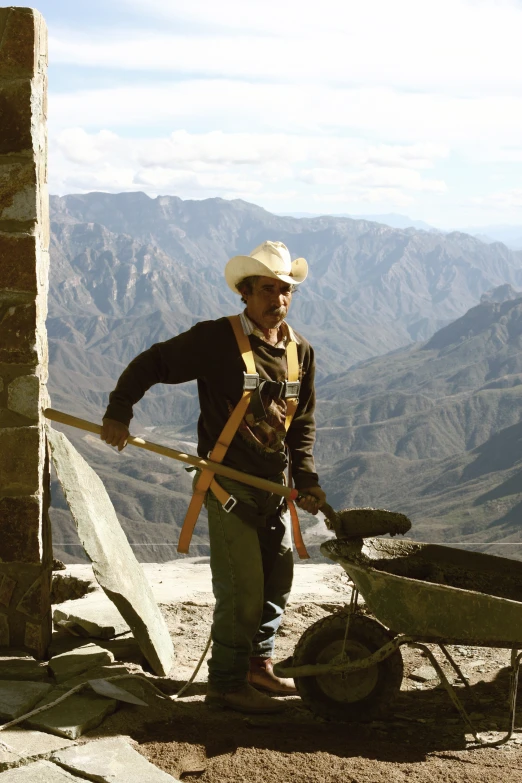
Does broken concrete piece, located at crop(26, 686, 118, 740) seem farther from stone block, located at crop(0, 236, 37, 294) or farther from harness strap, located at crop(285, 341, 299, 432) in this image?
stone block, located at crop(0, 236, 37, 294)

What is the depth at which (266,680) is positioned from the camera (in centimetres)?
494

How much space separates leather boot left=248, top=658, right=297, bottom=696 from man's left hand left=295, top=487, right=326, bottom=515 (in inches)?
34.8

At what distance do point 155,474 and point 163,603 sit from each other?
144 m

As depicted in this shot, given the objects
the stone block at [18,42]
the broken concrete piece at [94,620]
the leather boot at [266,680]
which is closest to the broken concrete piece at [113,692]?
the leather boot at [266,680]

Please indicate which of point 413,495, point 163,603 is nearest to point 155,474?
point 413,495

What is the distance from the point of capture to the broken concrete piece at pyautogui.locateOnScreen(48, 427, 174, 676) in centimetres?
486

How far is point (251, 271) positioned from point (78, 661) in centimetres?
230

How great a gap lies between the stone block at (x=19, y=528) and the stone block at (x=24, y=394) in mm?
284

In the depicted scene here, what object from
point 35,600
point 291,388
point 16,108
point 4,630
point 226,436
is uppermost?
point 16,108

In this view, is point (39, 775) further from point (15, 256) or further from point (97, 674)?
point (15, 256)

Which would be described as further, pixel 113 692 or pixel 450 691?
pixel 113 692

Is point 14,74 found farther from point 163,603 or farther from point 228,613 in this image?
point 163,603

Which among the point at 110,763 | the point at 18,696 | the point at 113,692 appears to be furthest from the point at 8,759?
the point at 113,692

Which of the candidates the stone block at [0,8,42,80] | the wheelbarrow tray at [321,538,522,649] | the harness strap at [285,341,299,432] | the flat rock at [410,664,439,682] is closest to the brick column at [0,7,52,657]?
the stone block at [0,8,42,80]
